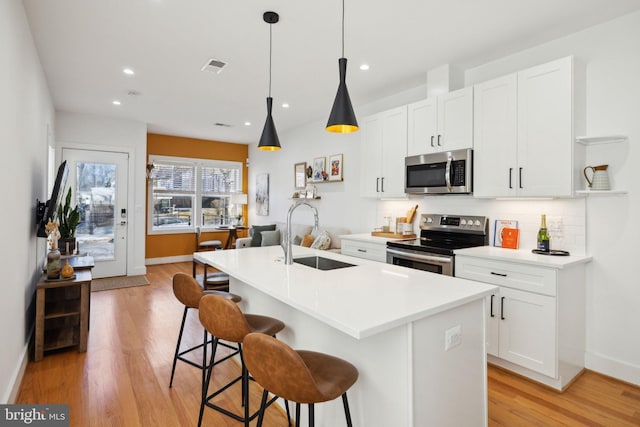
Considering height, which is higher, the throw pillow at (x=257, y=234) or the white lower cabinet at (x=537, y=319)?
the throw pillow at (x=257, y=234)

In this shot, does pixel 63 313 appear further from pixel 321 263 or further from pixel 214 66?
pixel 214 66

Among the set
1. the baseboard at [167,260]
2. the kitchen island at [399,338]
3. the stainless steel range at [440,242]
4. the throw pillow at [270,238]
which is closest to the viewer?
the kitchen island at [399,338]

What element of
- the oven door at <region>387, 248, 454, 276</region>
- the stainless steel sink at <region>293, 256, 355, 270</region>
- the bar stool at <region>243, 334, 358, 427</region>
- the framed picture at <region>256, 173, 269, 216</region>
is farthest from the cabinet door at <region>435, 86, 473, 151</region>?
the framed picture at <region>256, 173, 269, 216</region>

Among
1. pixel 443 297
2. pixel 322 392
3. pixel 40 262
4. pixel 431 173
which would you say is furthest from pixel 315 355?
pixel 40 262

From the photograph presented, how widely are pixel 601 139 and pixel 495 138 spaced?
757 millimetres

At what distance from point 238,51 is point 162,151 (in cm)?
472

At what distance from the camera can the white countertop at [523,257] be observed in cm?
251

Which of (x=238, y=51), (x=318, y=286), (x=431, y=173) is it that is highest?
(x=238, y=51)

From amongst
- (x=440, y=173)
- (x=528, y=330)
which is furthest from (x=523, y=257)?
(x=440, y=173)

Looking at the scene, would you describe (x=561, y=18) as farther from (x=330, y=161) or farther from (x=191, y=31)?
(x=330, y=161)

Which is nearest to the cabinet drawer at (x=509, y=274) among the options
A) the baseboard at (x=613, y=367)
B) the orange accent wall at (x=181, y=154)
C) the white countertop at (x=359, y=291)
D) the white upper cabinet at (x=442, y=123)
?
the baseboard at (x=613, y=367)

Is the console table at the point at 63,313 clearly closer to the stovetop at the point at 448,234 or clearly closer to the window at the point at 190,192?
the stovetop at the point at 448,234

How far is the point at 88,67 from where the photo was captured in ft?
12.2

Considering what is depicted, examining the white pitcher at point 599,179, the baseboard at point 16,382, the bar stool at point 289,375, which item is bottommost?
the baseboard at point 16,382
